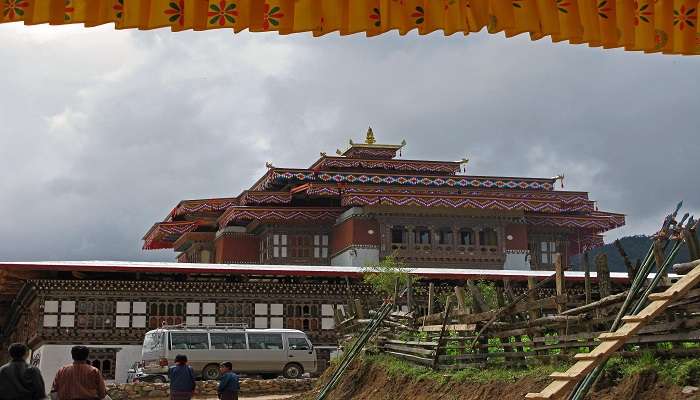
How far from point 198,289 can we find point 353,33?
31.2m

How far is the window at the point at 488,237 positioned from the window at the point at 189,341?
1835 cm

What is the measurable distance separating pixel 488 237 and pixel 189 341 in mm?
19161

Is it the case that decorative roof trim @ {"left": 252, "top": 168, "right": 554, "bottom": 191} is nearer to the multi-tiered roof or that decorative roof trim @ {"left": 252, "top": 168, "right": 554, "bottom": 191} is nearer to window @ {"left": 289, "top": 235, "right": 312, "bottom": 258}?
the multi-tiered roof

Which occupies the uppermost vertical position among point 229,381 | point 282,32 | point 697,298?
point 282,32

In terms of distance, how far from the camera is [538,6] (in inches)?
160

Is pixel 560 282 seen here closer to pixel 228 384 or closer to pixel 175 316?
pixel 228 384

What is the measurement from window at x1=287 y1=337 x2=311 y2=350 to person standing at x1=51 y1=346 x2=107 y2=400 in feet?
71.5

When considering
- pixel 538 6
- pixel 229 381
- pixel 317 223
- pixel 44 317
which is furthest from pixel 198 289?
pixel 538 6

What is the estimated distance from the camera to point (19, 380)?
319 inches

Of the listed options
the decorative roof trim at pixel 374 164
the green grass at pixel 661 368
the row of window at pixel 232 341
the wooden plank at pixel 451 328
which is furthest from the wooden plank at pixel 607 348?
the decorative roof trim at pixel 374 164

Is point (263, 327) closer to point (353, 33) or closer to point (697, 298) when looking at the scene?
point (697, 298)

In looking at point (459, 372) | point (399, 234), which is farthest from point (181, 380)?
point (399, 234)

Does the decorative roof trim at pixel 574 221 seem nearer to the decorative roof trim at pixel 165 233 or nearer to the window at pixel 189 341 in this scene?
the decorative roof trim at pixel 165 233

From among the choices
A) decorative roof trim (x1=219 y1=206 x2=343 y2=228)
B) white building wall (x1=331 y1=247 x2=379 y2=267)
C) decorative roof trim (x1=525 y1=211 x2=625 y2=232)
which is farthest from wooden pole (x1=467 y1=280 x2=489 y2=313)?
decorative roof trim (x1=525 y1=211 x2=625 y2=232)
